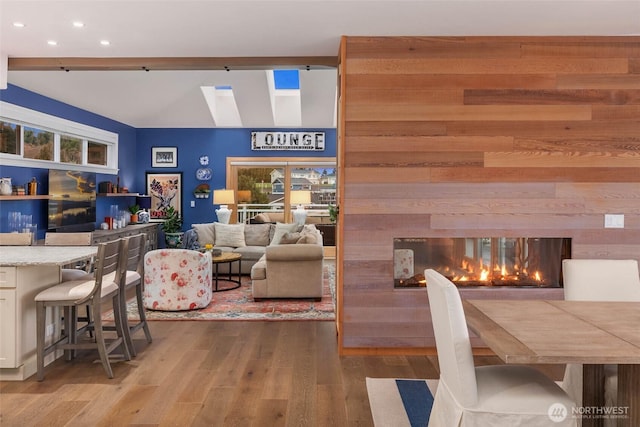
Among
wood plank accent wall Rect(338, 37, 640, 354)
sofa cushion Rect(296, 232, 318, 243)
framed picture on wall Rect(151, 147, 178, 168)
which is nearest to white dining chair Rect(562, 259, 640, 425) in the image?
wood plank accent wall Rect(338, 37, 640, 354)

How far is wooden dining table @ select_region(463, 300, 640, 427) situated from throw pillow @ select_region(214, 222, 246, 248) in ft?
19.4

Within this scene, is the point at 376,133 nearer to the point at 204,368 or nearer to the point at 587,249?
the point at 587,249

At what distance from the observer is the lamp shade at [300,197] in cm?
924

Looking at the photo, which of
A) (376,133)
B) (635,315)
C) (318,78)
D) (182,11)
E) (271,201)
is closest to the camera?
(635,315)

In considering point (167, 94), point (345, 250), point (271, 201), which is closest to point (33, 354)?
point (345, 250)

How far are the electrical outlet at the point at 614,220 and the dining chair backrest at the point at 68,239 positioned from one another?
15.1ft

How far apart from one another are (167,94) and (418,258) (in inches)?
237

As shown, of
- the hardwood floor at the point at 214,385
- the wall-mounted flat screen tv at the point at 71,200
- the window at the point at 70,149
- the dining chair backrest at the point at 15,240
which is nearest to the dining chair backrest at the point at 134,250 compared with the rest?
the hardwood floor at the point at 214,385

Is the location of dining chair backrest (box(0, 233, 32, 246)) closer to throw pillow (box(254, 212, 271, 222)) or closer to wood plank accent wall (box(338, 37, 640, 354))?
wood plank accent wall (box(338, 37, 640, 354))

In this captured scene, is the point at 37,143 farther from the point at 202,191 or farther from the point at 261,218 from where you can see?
the point at 261,218

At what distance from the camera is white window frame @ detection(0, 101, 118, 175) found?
18.2ft

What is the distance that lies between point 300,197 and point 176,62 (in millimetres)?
5024

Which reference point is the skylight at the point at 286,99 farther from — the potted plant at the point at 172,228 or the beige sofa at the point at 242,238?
the potted plant at the point at 172,228

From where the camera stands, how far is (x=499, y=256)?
400cm
